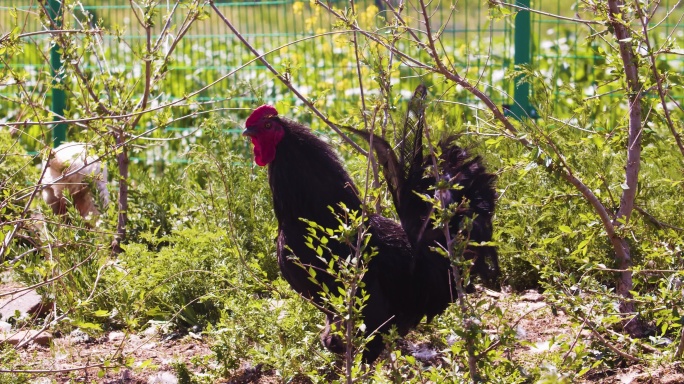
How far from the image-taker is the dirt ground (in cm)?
388

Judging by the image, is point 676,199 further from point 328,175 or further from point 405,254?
point 328,175

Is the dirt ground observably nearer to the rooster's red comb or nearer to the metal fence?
the rooster's red comb

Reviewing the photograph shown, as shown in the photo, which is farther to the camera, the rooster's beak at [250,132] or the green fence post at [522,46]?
the green fence post at [522,46]

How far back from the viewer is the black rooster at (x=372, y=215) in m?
4.27

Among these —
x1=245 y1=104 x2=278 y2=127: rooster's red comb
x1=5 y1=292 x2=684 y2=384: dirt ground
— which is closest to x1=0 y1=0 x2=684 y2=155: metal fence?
x1=5 y1=292 x2=684 y2=384: dirt ground

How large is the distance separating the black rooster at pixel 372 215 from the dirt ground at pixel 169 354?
34 cm

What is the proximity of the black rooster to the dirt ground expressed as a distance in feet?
1.12

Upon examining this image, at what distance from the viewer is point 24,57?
1005 cm

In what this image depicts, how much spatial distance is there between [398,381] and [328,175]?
1473mm

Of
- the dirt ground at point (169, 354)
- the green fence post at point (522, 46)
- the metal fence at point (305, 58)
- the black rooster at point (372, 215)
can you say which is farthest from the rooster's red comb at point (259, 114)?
the green fence post at point (522, 46)

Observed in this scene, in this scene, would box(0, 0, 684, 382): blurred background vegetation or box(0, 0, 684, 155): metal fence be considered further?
box(0, 0, 684, 155): metal fence

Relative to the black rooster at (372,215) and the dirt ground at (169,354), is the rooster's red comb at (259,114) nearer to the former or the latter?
the black rooster at (372,215)

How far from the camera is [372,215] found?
14.5 feet

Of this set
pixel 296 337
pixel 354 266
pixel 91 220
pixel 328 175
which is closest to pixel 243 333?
pixel 296 337
